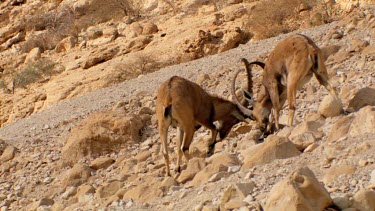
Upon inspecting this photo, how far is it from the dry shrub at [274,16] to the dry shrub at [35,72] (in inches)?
267

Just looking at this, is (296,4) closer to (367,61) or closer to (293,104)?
(367,61)

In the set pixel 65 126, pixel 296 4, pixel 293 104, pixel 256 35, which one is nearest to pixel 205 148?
pixel 293 104

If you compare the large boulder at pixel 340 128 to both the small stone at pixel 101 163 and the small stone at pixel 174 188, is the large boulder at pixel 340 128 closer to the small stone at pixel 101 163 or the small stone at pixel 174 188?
the small stone at pixel 174 188

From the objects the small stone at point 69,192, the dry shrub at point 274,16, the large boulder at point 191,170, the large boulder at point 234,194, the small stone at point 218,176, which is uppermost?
the large boulder at point 234,194

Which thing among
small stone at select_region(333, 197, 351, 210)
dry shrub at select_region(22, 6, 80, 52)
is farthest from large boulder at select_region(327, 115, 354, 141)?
dry shrub at select_region(22, 6, 80, 52)

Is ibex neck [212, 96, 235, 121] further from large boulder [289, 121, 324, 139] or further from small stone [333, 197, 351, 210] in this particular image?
small stone [333, 197, 351, 210]

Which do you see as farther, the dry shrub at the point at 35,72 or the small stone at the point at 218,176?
the dry shrub at the point at 35,72

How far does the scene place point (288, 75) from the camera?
9.58 metres

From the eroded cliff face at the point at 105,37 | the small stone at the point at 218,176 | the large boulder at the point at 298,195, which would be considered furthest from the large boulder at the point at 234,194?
the eroded cliff face at the point at 105,37

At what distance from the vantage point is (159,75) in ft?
51.8

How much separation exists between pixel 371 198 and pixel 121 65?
46.3 ft

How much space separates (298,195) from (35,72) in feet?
59.0

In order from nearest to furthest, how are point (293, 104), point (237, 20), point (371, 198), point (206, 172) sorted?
point (371, 198)
point (206, 172)
point (293, 104)
point (237, 20)

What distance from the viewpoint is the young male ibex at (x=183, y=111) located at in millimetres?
8828
